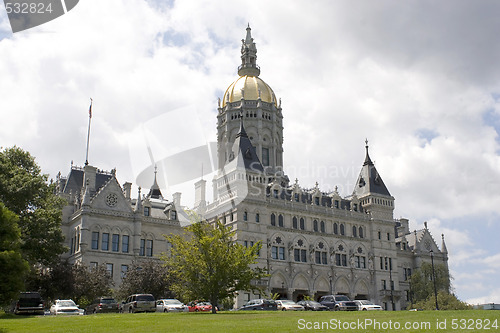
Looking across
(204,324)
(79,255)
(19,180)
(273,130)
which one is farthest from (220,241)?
(273,130)

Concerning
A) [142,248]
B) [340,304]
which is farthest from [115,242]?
[340,304]

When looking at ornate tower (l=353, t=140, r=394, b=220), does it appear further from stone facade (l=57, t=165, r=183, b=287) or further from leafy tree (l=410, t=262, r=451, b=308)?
stone facade (l=57, t=165, r=183, b=287)

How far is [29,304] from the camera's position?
3828cm

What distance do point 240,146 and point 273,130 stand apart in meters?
18.6

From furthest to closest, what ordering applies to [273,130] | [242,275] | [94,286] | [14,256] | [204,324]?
[273,130] < [94,286] < [242,275] < [14,256] < [204,324]

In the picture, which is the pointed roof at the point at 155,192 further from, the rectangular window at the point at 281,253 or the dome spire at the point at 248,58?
the dome spire at the point at 248,58

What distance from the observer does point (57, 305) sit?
40594mm

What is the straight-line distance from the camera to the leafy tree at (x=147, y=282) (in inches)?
2089

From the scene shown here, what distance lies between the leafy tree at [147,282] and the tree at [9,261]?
2139cm

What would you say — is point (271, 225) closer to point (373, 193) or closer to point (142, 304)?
point (373, 193)

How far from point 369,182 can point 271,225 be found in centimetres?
1984

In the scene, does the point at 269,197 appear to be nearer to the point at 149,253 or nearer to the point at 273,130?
the point at 149,253

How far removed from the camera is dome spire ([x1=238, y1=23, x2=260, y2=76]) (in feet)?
342

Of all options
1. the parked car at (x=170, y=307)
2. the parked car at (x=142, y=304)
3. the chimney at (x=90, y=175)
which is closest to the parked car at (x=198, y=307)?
the parked car at (x=170, y=307)
